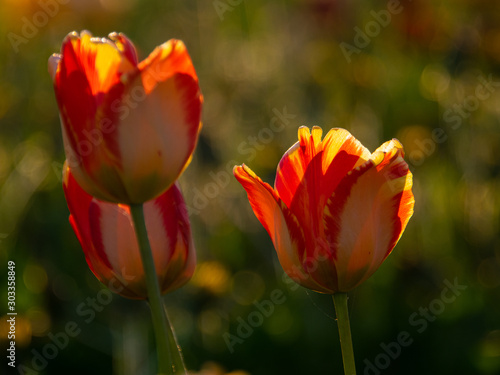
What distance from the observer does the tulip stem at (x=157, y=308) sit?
482 mm

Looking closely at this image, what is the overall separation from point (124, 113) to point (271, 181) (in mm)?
1524

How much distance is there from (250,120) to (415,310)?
860 millimetres

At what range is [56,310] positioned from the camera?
1.63m

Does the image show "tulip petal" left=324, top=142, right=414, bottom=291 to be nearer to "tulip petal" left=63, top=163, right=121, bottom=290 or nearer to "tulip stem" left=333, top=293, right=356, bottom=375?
"tulip stem" left=333, top=293, right=356, bottom=375

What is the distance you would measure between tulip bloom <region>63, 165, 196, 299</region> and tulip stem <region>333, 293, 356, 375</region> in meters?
0.14

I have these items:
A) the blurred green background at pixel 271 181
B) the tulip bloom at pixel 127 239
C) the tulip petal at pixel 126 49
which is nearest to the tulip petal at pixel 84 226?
the tulip bloom at pixel 127 239

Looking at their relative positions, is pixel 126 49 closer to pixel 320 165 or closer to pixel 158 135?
pixel 158 135

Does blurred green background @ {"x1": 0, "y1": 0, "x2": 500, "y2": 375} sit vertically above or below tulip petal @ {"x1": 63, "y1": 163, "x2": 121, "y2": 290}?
below

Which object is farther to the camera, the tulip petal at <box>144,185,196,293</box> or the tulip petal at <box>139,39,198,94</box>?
the tulip petal at <box>144,185,196,293</box>

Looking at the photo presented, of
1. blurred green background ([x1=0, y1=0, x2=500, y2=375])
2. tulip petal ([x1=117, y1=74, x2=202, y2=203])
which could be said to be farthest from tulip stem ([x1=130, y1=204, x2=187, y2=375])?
blurred green background ([x1=0, y1=0, x2=500, y2=375])

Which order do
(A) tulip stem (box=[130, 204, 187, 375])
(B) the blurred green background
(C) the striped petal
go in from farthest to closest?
(B) the blurred green background → (C) the striped petal → (A) tulip stem (box=[130, 204, 187, 375])

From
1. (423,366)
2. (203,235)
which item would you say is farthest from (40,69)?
(423,366)

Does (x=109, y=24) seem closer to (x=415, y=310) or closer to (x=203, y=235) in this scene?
(x=203, y=235)

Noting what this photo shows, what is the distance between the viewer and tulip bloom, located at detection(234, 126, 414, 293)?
570mm
